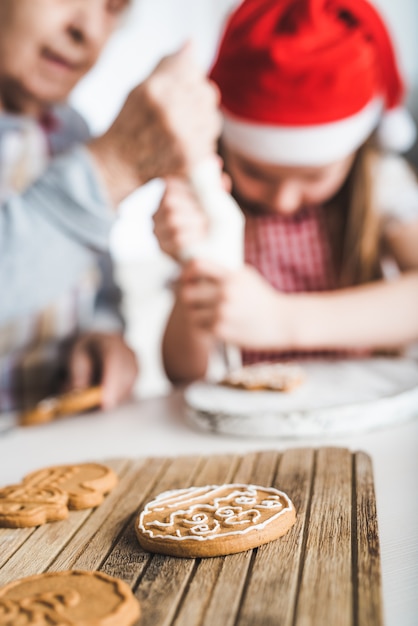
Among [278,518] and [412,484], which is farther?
[412,484]

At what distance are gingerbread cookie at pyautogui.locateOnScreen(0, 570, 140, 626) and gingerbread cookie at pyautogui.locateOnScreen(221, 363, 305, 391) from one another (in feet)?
1.64

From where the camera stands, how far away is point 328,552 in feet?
1.55

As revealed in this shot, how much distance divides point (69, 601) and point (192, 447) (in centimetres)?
Result: 41

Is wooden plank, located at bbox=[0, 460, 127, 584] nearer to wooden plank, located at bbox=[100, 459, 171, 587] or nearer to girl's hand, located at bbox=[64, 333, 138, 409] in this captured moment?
wooden plank, located at bbox=[100, 459, 171, 587]

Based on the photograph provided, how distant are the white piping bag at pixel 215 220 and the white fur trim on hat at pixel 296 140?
0.12 meters

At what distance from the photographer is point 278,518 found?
0.52 meters

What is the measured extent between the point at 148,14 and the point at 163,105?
1857 millimetres

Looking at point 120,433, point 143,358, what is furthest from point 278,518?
point 143,358

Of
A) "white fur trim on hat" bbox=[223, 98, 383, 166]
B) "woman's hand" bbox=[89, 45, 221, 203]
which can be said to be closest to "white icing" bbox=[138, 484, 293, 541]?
"woman's hand" bbox=[89, 45, 221, 203]

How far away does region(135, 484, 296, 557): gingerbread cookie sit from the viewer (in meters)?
0.49

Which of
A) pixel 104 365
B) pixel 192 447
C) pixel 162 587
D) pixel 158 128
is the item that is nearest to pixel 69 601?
pixel 162 587

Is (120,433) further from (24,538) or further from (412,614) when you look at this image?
(412,614)

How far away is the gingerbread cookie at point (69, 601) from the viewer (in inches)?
15.8

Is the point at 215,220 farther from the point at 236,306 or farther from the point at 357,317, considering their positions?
the point at 357,317
